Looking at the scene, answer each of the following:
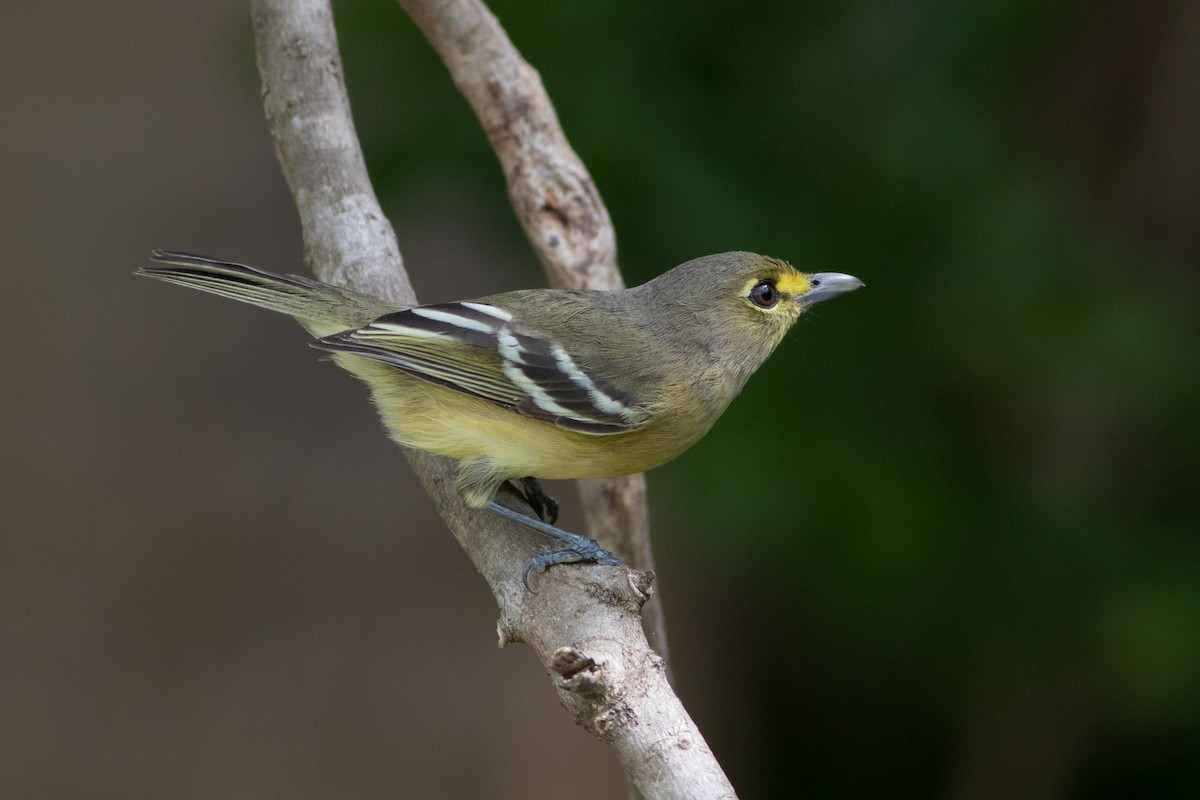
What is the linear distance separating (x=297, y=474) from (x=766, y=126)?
339 cm

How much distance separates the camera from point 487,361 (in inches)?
130

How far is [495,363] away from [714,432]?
1224 mm

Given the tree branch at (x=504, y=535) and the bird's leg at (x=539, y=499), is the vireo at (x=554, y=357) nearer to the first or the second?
the bird's leg at (x=539, y=499)

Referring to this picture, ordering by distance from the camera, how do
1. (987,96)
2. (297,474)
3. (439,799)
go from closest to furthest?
(987,96) → (439,799) → (297,474)

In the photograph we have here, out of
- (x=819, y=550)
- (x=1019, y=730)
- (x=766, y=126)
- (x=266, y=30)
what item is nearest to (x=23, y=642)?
(x=266, y=30)

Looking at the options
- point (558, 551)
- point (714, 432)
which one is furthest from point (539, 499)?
point (714, 432)

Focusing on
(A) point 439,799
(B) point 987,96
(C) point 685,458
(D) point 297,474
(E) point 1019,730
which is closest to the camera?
(C) point 685,458

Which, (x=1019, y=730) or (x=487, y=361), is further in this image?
(x=1019, y=730)

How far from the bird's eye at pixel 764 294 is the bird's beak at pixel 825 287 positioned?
0.09 metres

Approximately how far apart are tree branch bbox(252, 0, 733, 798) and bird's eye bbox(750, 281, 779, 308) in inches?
23.2

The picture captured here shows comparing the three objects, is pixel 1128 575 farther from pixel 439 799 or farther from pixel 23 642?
pixel 23 642

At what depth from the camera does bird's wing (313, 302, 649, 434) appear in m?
3.17

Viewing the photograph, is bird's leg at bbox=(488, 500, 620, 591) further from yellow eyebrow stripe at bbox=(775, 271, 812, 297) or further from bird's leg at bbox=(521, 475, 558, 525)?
yellow eyebrow stripe at bbox=(775, 271, 812, 297)

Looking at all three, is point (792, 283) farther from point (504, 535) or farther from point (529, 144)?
point (504, 535)
